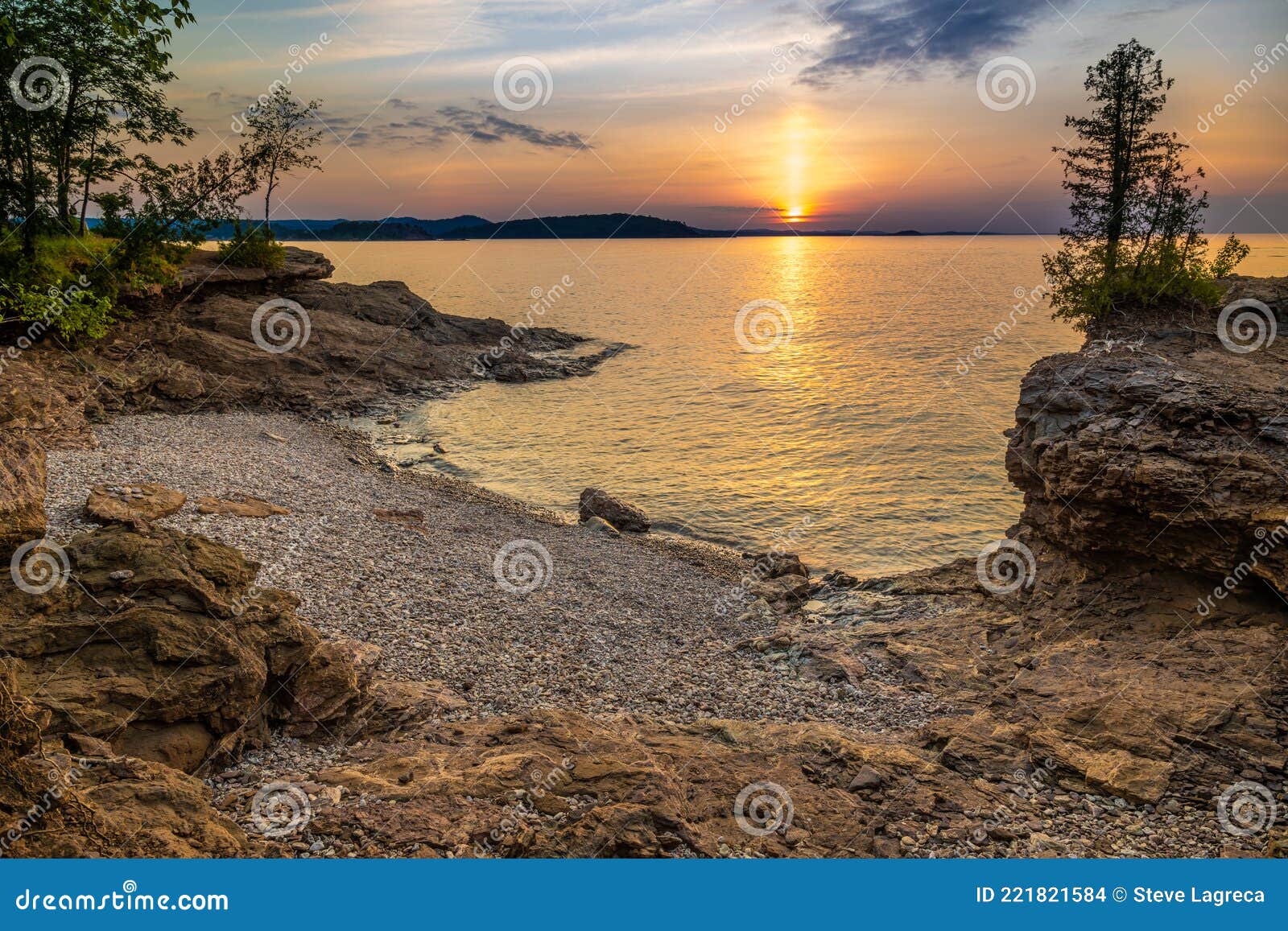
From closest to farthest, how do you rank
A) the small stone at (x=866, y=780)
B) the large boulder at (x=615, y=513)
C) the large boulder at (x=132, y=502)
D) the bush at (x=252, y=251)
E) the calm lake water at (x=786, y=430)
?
the small stone at (x=866, y=780)
the large boulder at (x=132, y=502)
the large boulder at (x=615, y=513)
the calm lake water at (x=786, y=430)
the bush at (x=252, y=251)

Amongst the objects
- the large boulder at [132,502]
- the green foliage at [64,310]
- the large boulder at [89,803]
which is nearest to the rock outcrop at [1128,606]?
the large boulder at [89,803]

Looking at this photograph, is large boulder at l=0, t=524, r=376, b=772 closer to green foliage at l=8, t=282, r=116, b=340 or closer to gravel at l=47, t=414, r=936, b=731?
gravel at l=47, t=414, r=936, b=731

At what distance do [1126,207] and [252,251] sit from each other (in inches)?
2040

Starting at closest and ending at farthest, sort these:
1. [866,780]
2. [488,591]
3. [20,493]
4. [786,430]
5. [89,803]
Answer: [89,803]
[866,780]
[20,493]
[488,591]
[786,430]

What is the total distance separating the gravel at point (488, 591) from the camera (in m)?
14.9

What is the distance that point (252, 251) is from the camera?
160 feet

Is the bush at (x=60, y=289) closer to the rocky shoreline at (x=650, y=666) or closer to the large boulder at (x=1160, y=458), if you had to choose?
the rocky shoreline at (x=650, y=666)

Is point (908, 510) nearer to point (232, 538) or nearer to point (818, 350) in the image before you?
point (232, 538)

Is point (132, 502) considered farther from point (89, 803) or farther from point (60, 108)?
point (60, 108)

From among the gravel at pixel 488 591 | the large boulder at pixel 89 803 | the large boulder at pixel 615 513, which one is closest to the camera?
the large boulder at pixel 89 803

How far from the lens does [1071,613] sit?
637 inches

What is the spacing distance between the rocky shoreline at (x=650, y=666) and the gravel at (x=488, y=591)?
13cm

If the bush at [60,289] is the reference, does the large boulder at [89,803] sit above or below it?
below

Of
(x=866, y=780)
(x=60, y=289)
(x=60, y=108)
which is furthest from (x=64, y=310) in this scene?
(x=866, y=780)
